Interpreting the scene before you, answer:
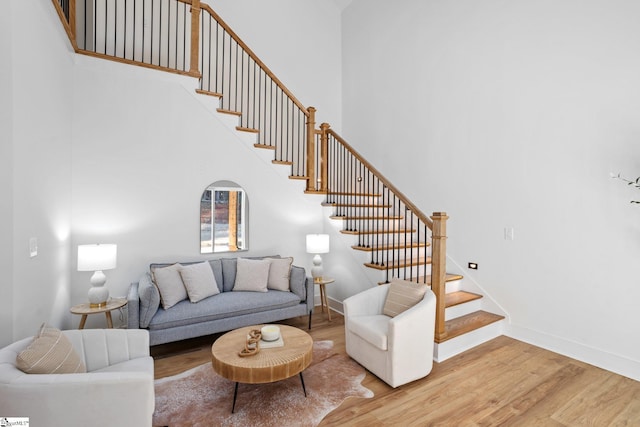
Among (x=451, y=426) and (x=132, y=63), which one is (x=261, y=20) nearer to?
(x=132, y=63)

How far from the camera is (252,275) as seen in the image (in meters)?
3.99

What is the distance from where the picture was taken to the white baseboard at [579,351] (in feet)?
9.71

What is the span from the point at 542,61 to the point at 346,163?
2.77 metres

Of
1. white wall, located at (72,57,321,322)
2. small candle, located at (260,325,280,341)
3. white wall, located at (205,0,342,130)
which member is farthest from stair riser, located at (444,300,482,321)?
white wall, located at (205,0,342,130)

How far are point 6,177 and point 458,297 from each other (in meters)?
4.39

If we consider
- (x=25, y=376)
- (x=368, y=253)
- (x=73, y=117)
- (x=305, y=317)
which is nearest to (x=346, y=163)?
(x=368, y=253)

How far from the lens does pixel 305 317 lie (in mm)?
4508

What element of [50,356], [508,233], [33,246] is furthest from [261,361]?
[508,233]

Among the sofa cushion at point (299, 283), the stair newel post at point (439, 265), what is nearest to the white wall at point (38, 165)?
the sofa cushion at point (299, 283)

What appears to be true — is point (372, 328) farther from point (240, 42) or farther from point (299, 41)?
point (299, 41)

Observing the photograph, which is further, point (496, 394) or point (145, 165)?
point (145, 165)

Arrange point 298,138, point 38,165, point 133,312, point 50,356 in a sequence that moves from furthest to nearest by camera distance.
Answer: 1. point 298,138
2. point 133,312
3. point 38,165
4. point 50,356

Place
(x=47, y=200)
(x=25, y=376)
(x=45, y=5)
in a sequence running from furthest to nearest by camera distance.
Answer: (x=47, y=200) → (x=45, y=5) → (x=25, y=376)

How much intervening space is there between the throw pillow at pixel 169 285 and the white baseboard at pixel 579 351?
3.77 m
